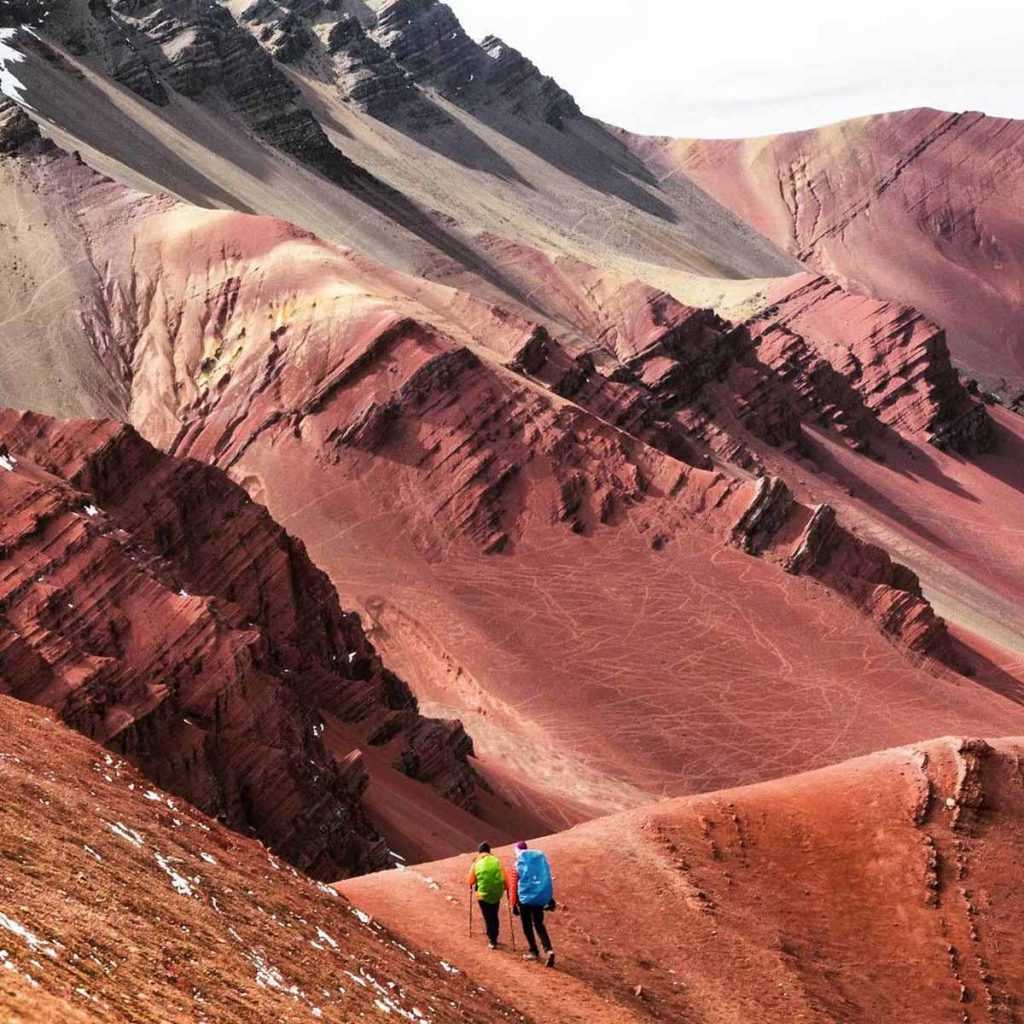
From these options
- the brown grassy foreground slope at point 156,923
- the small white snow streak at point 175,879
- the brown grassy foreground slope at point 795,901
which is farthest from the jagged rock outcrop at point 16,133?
the small white snow streak at point 175,879

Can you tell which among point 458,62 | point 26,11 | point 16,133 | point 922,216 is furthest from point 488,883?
point 458,62

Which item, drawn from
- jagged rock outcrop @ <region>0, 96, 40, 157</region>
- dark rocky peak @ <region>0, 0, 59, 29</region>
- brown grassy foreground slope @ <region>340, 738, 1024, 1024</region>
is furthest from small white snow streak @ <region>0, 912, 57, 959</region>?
dark rocky peak @ <region>0, 0, 59, 29</region>

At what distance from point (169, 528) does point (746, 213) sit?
164659 millimetres

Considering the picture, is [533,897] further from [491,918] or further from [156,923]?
[156,923]

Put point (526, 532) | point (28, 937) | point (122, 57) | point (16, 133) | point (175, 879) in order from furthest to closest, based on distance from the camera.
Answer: point (122, 57) < point (16, 133) < point (526, 532) < point (175, 879) < point (28, 937)

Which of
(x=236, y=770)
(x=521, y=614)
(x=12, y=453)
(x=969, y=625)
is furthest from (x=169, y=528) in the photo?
(x=969, y=625)

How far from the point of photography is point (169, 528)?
3969cm

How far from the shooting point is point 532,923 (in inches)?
799

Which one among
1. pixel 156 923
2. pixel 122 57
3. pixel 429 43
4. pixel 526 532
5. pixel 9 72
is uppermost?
pixel 429 43

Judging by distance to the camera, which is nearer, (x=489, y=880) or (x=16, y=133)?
(x=489, y=880)

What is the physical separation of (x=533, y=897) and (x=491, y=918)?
2.66ft

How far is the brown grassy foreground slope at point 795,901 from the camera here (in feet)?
70.0

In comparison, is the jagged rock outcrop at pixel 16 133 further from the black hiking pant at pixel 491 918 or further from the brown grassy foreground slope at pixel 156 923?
the black hiking pant at pixel 491 918

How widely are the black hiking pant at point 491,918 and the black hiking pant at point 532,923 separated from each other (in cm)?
33
